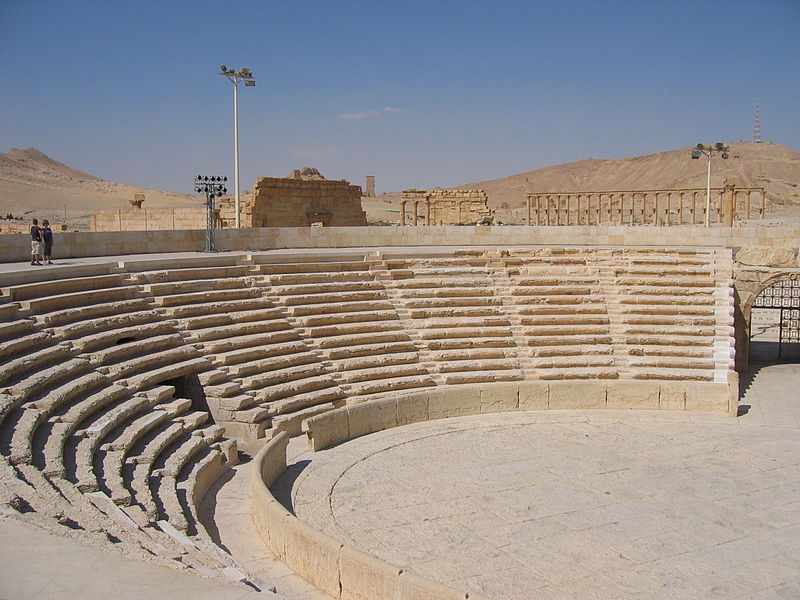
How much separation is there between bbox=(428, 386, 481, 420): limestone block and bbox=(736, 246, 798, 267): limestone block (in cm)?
817

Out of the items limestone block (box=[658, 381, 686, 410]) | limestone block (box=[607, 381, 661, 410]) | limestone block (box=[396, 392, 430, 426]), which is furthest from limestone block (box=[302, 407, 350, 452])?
limestone block (box=[658, 381, 686, 410])

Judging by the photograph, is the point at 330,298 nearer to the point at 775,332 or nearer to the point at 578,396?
the point at 578,396

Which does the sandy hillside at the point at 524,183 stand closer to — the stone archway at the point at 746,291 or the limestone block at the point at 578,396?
the stone archway at the point at 746,291

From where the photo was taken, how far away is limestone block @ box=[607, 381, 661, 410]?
1352 centimetres

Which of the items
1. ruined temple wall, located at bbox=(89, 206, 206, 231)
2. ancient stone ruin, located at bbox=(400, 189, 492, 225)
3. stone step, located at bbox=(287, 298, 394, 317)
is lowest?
stone step, located at bbox=(287, 298, 394, 317)

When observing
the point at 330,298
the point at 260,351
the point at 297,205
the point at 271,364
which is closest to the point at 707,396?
the point at 330,298

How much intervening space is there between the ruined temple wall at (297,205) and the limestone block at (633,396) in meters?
15.3

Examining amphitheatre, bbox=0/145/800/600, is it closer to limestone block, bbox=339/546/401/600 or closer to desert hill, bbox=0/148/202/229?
limestone block, bbox=339/546/401/600

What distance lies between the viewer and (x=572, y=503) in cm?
903

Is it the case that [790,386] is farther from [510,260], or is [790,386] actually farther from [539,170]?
[539,170]

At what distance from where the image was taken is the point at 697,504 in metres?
9.09

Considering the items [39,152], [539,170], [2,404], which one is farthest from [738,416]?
[39,152]

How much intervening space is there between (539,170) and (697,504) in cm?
9465

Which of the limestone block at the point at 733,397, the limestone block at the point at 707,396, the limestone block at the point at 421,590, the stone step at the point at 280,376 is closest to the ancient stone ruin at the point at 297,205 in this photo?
the stone step at the point at 280,376
